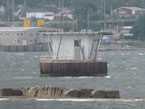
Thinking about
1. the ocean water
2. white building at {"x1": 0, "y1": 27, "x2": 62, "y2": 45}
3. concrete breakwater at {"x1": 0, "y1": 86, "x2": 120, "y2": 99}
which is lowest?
white building at {"x1": 0, "y1": 27, "x2": 62, "y2": 45}

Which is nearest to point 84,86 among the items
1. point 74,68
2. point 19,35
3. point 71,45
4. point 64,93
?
point 74,68

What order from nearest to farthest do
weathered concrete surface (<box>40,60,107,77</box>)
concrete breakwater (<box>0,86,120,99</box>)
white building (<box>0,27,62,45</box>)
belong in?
concrete breakwater (<box>0,86,120,99</box>)
weathered concrete surface (<box>40,60,107,77</box>)
white building (<box>0,27,62,45</box>)

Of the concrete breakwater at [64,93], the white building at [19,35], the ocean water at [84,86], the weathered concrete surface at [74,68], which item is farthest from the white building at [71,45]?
the white building at [19,35]

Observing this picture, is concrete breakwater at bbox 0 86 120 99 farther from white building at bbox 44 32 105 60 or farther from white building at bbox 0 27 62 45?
white building at bbox 0 27 62 45

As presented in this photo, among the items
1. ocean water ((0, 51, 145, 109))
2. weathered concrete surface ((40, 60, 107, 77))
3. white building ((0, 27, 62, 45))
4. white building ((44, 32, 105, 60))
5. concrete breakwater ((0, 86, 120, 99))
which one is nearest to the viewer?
ocean water ((0, 51, 145, 109))

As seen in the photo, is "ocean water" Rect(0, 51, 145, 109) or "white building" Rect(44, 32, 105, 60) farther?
"white building" Rect(44, 32, 105, 60)

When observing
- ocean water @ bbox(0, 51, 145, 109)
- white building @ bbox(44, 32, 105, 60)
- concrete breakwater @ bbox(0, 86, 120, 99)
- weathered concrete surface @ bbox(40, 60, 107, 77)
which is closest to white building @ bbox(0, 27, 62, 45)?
white building @ bbox(44, 32, 105, 60)

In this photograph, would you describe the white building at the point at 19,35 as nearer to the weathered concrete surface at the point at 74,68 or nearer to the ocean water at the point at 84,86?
the ocean water at the point at 84,86
